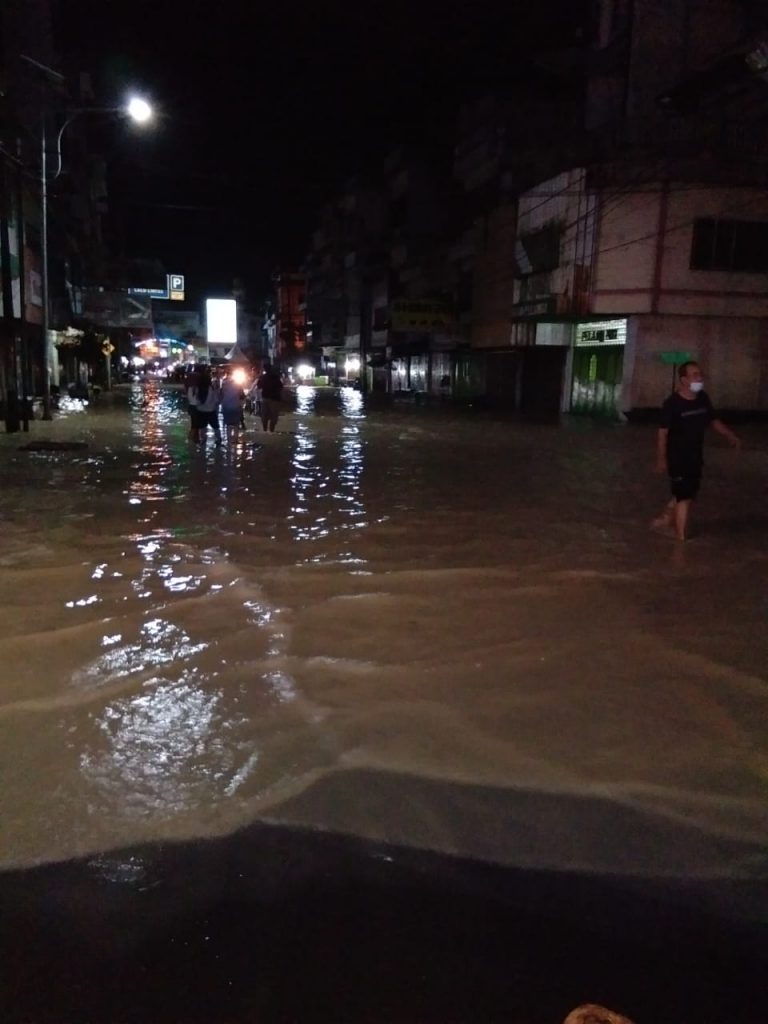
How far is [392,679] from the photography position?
5.36m

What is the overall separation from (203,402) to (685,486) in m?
11.3

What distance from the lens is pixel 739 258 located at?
1006 inches

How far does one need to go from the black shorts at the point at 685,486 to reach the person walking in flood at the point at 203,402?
10671 mm

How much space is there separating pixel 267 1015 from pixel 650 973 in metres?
1.30

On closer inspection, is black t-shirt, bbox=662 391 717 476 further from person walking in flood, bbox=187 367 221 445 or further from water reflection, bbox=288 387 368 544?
person walking in flood, bbox=187 367 221 445

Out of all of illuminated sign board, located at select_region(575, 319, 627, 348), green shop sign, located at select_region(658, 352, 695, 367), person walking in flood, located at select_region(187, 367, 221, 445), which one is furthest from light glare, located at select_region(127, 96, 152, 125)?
green shop sign, located at select_region(658, 352, 695, 367)

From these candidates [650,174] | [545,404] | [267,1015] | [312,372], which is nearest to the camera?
[267,1015]

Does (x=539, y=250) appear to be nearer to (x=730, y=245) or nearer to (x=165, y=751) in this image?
(x=730, y=245)

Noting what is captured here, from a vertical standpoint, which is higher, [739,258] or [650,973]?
[739,258]

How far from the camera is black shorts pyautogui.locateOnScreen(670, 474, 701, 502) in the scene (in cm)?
895

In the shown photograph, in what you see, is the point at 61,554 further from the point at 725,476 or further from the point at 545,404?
the point at 545,404

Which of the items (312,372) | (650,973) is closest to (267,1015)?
(650,973)

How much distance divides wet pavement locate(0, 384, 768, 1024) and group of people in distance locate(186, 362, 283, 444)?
865 cm

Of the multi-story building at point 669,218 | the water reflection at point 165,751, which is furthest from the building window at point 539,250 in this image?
the water reflection at point 165,751
